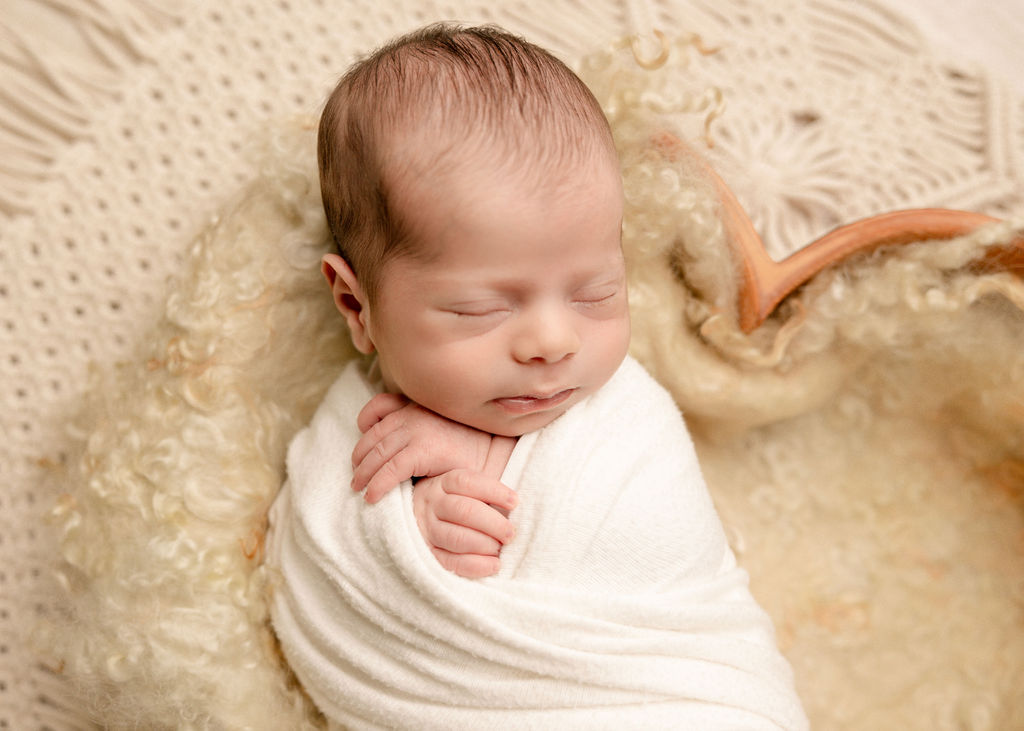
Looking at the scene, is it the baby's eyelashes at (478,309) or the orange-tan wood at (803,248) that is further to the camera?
the orange-tan wood at (803,248)

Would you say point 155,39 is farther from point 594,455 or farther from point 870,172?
point 870,172

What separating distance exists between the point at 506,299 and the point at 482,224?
3.0 inches

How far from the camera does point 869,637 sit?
114 cm

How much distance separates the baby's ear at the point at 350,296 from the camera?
0.89m

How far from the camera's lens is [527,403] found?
851 millimetres

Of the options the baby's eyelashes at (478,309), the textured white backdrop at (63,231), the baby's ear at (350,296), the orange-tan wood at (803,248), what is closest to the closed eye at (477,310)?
the baby's eyelashes at (478,309)

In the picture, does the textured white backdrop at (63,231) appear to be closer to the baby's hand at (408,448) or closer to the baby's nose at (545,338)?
the baby's hand at (408,448)

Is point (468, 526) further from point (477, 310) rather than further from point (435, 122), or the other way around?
point (435, 122)

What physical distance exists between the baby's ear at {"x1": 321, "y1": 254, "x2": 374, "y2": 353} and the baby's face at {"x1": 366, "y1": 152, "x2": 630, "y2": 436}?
0.04m

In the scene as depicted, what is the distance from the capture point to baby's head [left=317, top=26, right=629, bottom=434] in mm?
778

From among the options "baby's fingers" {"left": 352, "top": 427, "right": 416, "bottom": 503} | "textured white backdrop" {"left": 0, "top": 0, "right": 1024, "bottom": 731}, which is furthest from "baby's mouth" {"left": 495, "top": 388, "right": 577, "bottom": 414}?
"textured white backdrop" {"left": 0, "top": 0, "right": 1024, "bottom": 731}

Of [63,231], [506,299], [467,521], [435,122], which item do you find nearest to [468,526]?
[467,521]

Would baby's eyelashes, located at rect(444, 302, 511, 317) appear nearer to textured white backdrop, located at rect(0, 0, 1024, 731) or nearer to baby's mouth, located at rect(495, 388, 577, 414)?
baby's mouth, located at rect(495, 388, 577, 414)

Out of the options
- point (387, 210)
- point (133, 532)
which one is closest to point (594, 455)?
point (387, 210)
